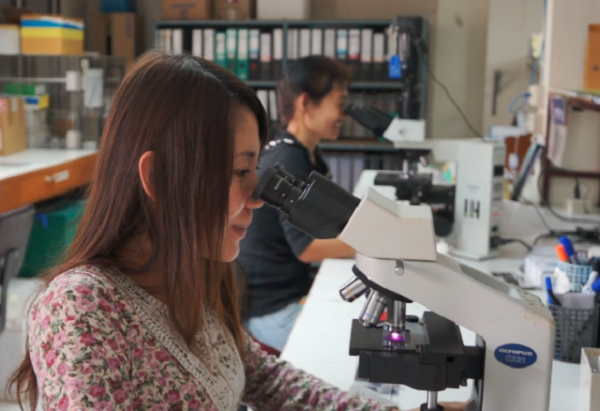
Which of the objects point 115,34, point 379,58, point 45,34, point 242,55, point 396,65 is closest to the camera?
point 396,65

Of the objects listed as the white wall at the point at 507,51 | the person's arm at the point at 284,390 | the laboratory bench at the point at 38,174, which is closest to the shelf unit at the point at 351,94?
the white wall at the point at 507,51

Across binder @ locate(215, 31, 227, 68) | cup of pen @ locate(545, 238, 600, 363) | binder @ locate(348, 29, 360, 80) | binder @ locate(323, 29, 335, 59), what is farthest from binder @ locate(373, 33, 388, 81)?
cup of pen @ locate(545, 238, 600, 363)

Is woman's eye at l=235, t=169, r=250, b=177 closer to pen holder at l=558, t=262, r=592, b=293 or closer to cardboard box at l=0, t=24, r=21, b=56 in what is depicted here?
pen holder at l=558, t=262, r=592, b=293

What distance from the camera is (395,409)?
1.09m

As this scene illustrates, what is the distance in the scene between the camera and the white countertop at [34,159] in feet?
11.3

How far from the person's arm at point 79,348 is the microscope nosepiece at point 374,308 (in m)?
0.31

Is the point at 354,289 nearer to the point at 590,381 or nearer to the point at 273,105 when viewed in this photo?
the point at 590,381

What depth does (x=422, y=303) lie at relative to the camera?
0.83 meters

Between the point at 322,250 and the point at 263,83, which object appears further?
the point at 263,83

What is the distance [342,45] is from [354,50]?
83 mm

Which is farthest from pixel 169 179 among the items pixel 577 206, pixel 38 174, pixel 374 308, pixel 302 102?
pixel 38 174

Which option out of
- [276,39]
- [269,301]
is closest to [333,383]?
[269,301]

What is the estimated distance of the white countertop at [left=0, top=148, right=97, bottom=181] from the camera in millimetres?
3432

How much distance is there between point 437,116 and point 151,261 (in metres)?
4.02
